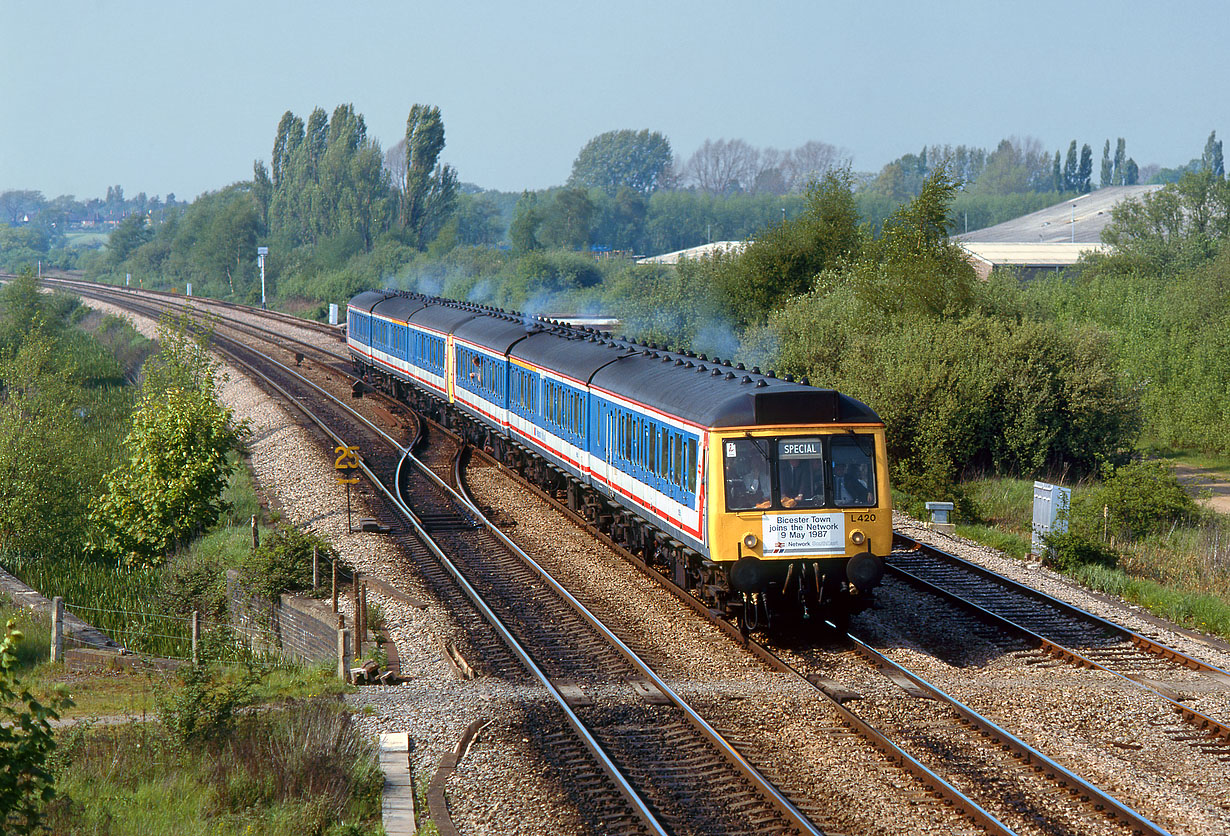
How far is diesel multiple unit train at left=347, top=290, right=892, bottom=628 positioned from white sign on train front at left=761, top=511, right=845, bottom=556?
0.01 metres

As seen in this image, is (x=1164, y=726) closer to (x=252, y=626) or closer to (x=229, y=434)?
(x=252, y=626)

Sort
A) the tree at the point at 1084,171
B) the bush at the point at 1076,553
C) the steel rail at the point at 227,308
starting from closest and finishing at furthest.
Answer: the bush at the point at 1076,553, the steel rail at the point at 227,308, the tree at the point at 1084,171

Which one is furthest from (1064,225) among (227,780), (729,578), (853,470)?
(227,780)

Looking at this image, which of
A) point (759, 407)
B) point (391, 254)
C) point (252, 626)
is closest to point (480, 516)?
point (252, 626)

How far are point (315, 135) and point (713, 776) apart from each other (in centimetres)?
9981

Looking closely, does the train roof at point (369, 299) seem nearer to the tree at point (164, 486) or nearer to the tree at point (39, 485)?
the tree at point (39, 485)

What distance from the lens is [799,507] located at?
12953 mm

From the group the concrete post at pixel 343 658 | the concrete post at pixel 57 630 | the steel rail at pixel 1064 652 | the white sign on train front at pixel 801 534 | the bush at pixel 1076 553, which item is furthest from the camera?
the bush at pixel 1076 553

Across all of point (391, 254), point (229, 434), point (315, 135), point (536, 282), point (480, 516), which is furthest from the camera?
point (315, 135)

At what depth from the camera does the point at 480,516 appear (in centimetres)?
2130

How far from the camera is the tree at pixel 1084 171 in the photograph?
17138cm

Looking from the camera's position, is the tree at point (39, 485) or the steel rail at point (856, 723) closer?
the steel rail at point (856, 723)

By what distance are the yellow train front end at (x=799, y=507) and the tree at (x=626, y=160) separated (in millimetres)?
184343

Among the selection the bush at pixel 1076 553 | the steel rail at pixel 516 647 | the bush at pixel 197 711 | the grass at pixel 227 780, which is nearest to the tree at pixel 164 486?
the steel rail at pixel 516 647
